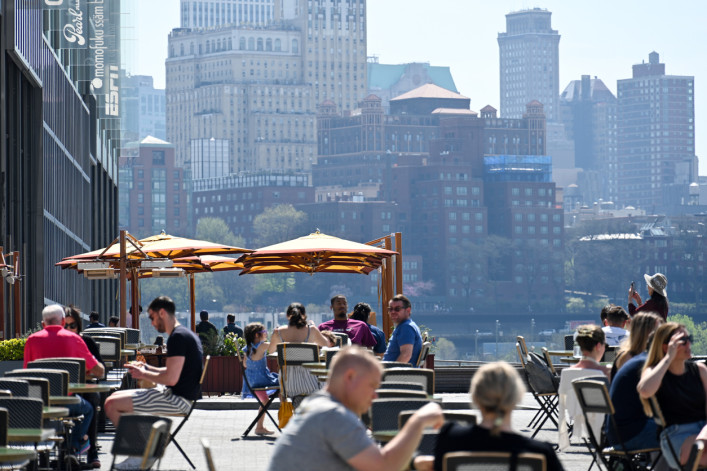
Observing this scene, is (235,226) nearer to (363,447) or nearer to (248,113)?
(248,113)

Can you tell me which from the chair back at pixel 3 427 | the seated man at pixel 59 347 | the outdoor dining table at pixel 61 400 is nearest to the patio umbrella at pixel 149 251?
the seated man at pixel 59 347

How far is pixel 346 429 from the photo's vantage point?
4.82m

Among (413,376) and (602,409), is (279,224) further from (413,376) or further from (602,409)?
(602,409)

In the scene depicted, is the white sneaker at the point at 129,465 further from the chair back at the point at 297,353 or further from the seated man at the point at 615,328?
the seated man at the point at 615,328

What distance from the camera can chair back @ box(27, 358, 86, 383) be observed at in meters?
8.79

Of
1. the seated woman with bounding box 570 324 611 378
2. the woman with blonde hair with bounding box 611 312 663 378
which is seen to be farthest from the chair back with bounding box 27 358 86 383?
the woman with blonde hair with bounding box 611 312 663 378

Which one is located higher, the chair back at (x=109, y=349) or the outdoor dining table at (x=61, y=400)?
the outdoor dining table at (x=61, y=400)

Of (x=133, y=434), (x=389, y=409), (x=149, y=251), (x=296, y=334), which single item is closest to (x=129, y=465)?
(x=133, y=434)

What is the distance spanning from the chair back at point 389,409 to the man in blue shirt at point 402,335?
170 inches

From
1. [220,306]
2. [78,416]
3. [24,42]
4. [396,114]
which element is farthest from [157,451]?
[396,114]

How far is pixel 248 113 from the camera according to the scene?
19325 centimetres

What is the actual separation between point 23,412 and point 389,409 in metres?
1.72

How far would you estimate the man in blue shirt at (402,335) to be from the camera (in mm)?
10969

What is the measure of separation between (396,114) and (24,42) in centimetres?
17235
